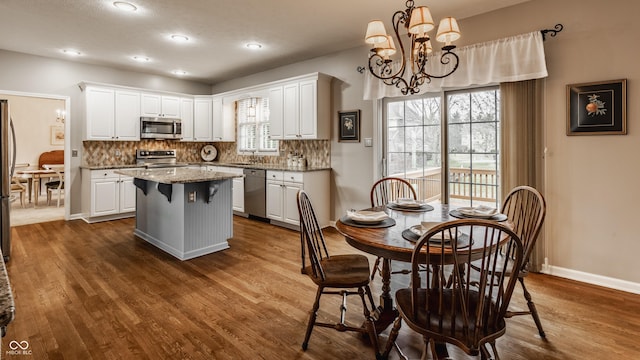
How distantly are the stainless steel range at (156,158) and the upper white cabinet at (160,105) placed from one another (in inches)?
27.4

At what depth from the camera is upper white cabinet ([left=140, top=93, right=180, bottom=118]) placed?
6148mm

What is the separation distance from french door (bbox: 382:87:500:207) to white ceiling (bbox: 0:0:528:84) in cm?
95

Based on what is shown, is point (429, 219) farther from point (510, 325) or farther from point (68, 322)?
point (68, 322)

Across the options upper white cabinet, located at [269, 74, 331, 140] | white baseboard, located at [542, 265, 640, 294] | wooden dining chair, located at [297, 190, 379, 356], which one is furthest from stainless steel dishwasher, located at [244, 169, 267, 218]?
white baseboard, located at [542, 265, 640, 294]

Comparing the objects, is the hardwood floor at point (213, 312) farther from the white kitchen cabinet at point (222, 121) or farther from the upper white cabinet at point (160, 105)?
the white kitchen cabinet at point (222, 121)

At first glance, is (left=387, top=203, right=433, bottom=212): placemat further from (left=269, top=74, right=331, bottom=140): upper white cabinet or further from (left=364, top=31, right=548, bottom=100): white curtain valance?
(left=269, top=74, right=331, bottom=140): upper white cabinet

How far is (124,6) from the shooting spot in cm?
345

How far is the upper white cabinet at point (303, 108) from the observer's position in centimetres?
492

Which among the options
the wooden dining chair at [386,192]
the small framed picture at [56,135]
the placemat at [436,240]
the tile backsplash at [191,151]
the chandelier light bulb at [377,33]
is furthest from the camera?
the small framed picture at [56,135]

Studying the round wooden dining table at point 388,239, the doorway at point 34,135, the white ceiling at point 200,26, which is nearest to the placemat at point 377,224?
the round wooden dining table at point 388,239

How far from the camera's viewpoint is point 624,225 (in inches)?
113

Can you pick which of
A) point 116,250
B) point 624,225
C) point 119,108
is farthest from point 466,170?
point 119,108

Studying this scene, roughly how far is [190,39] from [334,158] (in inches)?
101

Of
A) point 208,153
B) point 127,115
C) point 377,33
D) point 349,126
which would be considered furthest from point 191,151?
point 377,33
